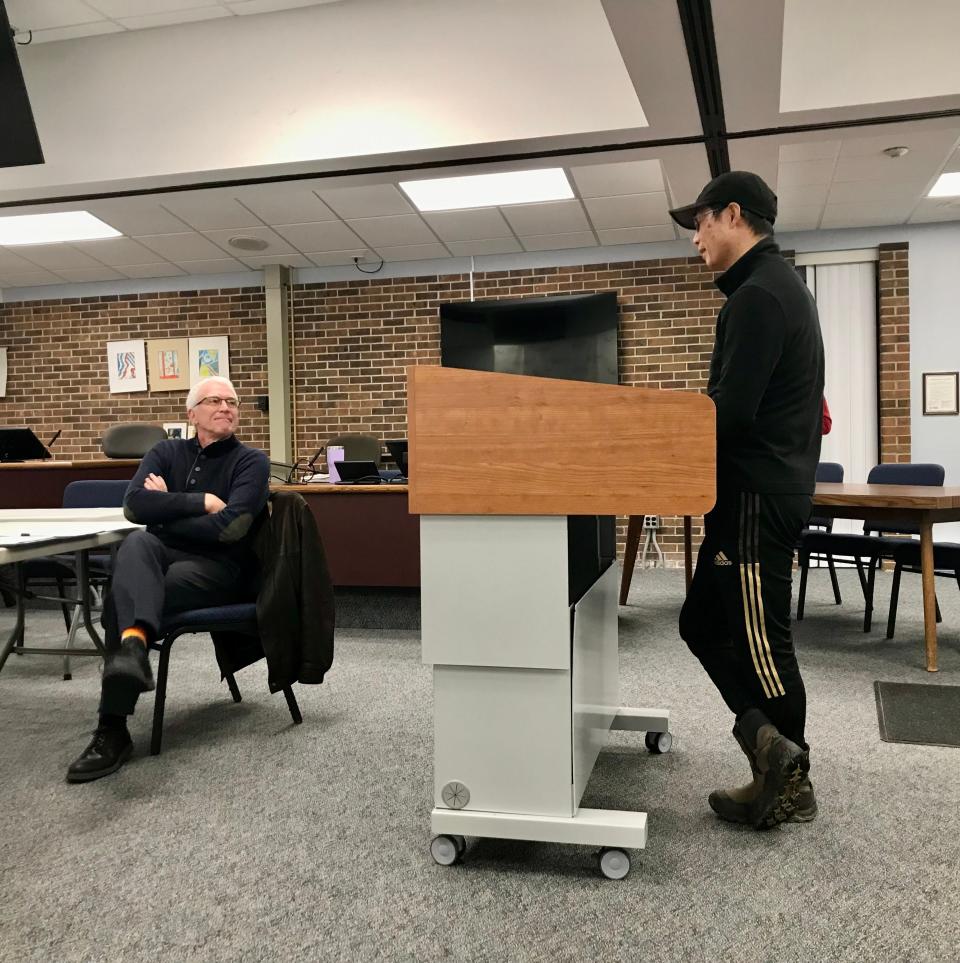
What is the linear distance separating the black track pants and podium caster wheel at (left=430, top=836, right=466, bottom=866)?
70cm

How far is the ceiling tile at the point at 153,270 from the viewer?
24.0 ft

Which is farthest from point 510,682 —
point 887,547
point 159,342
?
point 159,342

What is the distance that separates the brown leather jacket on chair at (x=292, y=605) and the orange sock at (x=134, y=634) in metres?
0.32

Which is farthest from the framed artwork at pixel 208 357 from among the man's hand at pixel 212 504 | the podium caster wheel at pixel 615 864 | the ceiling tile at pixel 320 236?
the podium caster wheel at pixel 615 864

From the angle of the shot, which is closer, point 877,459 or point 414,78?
point 414,78

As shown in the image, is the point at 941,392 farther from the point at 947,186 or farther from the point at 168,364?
the point at 168,364

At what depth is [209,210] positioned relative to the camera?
225 inches

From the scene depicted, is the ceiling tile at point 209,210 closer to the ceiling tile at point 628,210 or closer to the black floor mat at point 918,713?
the ceiling tile at point 628,210

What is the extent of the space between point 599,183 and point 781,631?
4.28 meters

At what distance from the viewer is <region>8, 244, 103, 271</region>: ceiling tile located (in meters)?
6.69

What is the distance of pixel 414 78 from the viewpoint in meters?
4.36

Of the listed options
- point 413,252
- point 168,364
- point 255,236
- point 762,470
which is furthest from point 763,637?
point 168,364

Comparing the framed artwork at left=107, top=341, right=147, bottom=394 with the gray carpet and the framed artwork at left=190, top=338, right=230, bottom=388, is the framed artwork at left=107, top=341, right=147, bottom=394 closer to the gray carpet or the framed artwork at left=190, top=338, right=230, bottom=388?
the framed artwork at left=190, top=338, right=230, bottom=388

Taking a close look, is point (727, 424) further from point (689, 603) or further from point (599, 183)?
point (599, 183)
